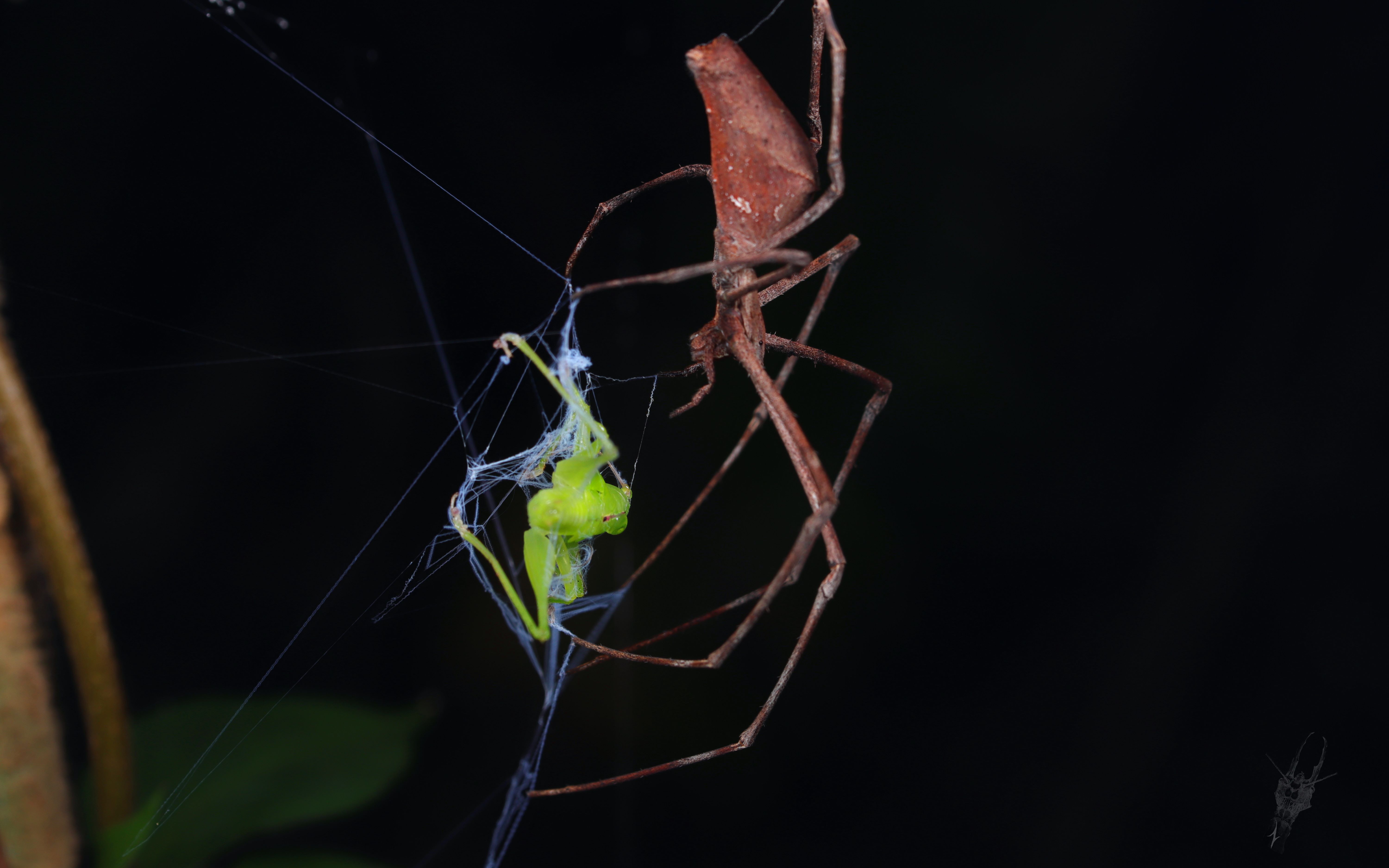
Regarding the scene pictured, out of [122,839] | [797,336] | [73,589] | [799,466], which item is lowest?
[122,839]

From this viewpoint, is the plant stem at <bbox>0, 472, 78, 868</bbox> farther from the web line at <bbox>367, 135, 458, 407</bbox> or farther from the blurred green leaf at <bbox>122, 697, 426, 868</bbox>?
the web line at <bbox>367, 135, 458, 407</bbox>

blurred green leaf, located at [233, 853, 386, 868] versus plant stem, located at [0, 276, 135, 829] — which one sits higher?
plant stem, located at [0, 276, 135, 829]

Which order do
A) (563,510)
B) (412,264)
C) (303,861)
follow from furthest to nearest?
(412,264) → (303,861) → (563,510)

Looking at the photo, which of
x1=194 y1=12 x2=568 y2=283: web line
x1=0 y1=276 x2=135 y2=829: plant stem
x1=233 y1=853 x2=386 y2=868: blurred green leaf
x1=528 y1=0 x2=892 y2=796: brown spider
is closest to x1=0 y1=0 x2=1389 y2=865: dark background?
x1=194 y1=12 x2=568 y2=283: web line

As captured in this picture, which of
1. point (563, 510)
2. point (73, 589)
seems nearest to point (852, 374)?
point (563, 510)

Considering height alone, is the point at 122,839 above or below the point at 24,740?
below

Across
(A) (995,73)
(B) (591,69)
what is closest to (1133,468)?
(A) (995,73)

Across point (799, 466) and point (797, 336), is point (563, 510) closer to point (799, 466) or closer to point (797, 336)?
point (799, 466)
